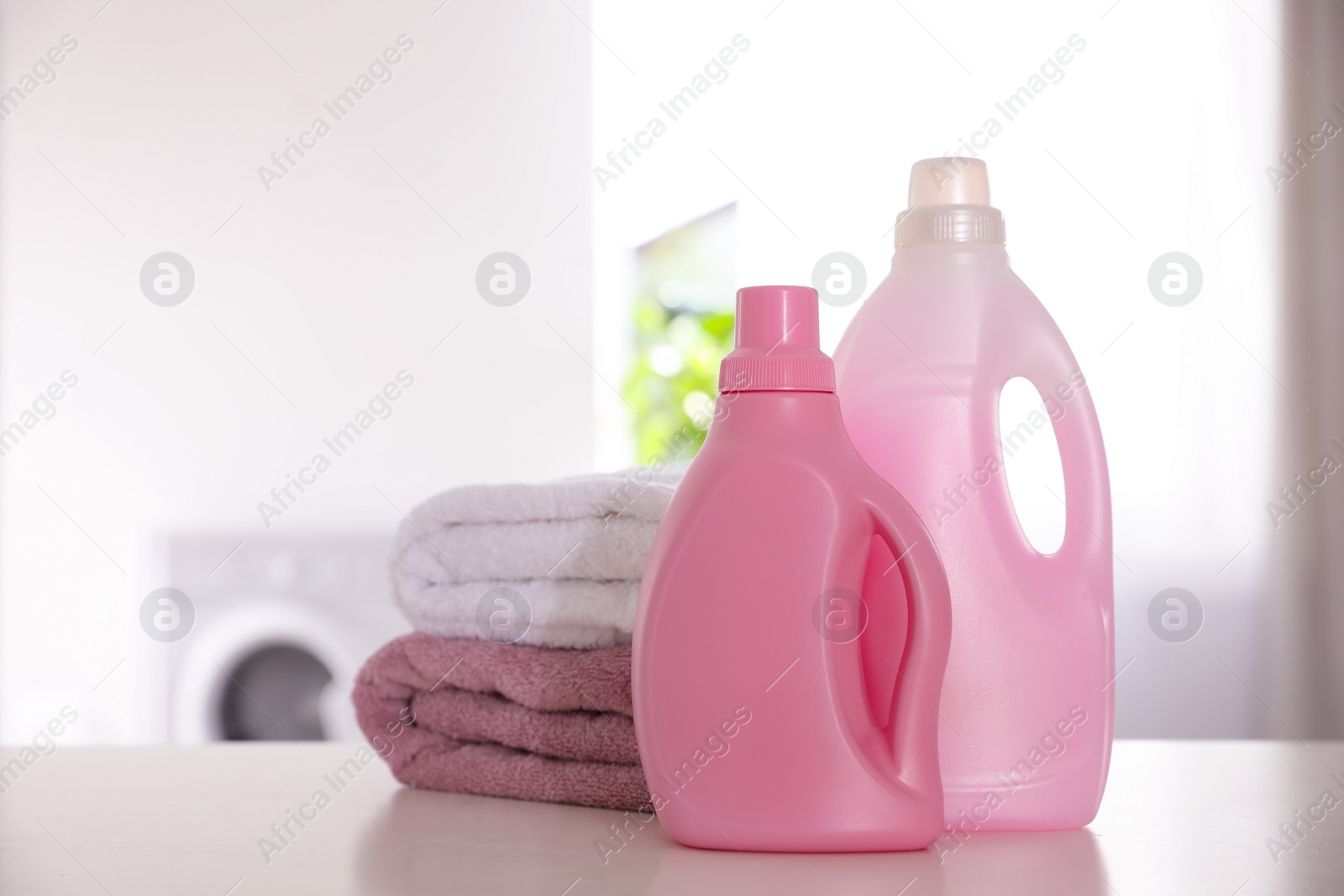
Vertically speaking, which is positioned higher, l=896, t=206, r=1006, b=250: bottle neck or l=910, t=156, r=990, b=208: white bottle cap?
l=910, t=156, r=990, b=208: white bottle cap

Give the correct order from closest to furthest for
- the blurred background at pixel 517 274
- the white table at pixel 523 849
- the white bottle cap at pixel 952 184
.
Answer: the white table at pixel 523 849, the white bottle cap at pixel 952 184, the blurred background at pixel 517 274

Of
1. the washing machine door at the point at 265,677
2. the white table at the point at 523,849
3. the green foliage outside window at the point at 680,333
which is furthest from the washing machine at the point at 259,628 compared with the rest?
the white table at the point at 523,849

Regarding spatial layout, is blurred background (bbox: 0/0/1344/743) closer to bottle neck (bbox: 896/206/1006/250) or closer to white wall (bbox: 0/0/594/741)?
white wall (bbox: 0/0/594/741)

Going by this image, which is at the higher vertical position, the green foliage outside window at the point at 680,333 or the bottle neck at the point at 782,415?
the green foliage outside window at the point at 680,333

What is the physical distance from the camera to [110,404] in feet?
7.22

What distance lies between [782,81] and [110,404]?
1.52m

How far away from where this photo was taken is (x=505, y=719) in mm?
557

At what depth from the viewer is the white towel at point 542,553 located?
545 mm

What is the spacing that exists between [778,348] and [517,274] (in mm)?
2019

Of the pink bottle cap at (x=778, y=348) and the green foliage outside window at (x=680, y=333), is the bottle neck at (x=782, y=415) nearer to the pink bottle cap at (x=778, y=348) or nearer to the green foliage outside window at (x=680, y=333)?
the pink bottle cap at (x=778, y=348)

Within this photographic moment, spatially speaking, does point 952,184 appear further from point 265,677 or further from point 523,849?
point 265,677

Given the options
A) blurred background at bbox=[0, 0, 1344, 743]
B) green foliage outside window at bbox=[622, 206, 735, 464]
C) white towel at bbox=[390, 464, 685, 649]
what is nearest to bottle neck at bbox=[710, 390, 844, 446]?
white towel at bbox=[390, 464, 685, 649]

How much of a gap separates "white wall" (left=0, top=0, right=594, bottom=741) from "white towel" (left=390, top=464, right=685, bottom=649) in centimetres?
166

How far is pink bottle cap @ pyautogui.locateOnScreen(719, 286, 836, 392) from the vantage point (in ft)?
1.40
